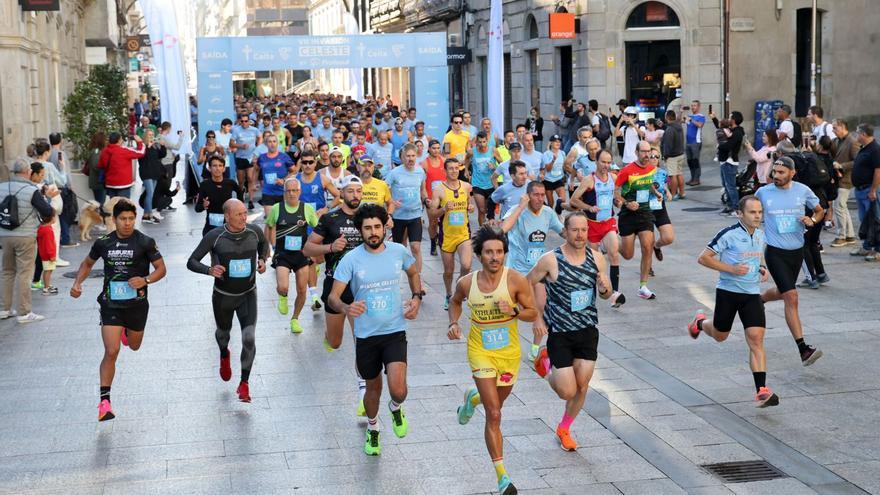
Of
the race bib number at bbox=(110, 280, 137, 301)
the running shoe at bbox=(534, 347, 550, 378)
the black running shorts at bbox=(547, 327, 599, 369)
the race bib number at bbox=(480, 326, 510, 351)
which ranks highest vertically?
the race bib number at bbox=(110, 280, 137, 301)

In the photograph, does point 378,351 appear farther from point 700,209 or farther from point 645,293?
point 700,209

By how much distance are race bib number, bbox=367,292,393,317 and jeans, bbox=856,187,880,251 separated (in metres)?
9.36

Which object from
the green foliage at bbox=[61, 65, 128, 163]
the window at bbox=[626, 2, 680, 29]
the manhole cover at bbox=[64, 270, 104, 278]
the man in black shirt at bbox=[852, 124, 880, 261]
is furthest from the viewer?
the window at bbox=[626, 2, 680, 29]

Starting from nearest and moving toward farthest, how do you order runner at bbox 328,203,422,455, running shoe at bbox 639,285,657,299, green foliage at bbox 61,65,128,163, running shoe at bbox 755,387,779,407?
runner at bbox 328,203,422,455
running shoe at bbox 755,387,779,407
running shoe at bbox 639,285,657,299
green foliage at bbox 61,65,128,163

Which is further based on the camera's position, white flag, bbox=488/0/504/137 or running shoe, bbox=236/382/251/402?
white flag, bbox=488/0/504/137

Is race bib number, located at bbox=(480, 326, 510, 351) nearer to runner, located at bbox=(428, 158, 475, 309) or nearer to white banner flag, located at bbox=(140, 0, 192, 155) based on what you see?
runner, located at bbox=(428, 158, 475, 309)

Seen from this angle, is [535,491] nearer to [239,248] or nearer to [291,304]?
[239,248]

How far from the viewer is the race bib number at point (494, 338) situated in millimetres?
7574

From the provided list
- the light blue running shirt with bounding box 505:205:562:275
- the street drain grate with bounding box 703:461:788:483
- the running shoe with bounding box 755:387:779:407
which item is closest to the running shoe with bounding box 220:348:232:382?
the light blue running shirt with bounding box 505:205:562:275

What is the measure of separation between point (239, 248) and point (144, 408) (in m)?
1.47

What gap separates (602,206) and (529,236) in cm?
234

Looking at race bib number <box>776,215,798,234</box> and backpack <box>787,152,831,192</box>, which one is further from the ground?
backpack <box>787,152,831,192</box>

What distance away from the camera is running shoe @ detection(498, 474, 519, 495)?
7156 mm

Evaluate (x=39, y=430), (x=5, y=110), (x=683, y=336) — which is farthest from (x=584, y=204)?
(x=5, y=110)
